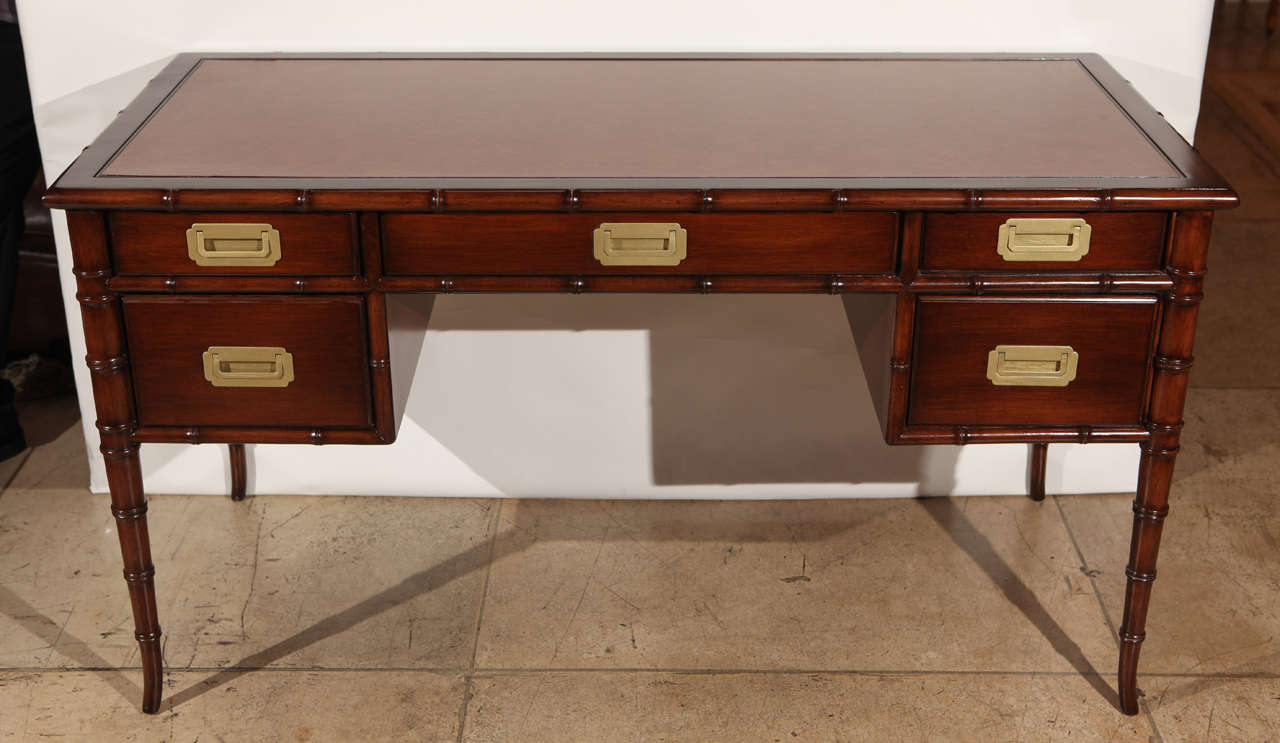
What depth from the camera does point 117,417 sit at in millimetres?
2031

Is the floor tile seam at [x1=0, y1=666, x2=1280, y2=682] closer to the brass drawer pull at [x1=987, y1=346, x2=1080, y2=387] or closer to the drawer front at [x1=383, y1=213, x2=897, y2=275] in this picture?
the brass drawer pull at [x1=987, y1=346, x2=1080, y2=387]

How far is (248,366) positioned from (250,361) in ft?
0.04

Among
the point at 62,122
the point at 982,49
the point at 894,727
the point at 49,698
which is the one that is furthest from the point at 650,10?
the point at 49,698

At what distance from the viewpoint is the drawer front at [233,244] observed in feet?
6.27

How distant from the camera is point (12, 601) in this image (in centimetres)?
247

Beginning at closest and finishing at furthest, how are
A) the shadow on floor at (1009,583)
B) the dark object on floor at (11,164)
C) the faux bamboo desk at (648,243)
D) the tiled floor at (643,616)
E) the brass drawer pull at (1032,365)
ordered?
the faux bamboo desk at (648,243) → the brass drawer pull at (1032,365) → the tiled floor at (643,616) → the shadow on floor at (1009,583) → the dark object on floor at (11,164)

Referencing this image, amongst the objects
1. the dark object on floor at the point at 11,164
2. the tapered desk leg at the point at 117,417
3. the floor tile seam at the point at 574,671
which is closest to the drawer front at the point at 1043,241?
the floor tile seam at the point at 574,671

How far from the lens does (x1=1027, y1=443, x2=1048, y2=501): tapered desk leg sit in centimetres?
273

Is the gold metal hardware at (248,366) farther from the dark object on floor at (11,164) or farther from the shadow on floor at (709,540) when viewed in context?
the dark object on floor at (11,164)

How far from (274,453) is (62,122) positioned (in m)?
0.72

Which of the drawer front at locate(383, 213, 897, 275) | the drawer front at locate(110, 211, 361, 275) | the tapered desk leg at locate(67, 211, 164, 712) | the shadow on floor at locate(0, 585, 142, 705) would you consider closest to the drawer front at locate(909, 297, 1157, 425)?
the drawer front at locate(383, 213, 897, 275)

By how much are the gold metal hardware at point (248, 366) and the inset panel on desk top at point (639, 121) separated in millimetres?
255

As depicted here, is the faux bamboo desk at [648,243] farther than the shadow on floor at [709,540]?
No

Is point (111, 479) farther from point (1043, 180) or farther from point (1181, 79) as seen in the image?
point (1181, 79)
